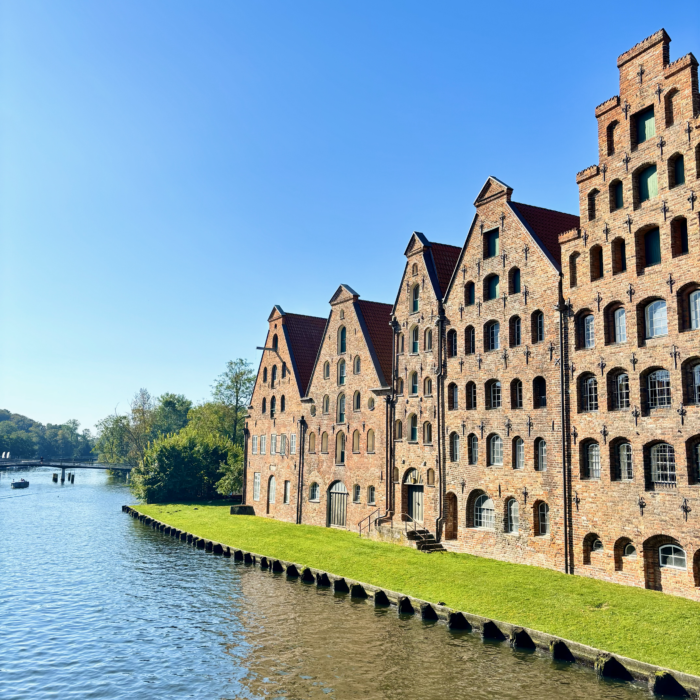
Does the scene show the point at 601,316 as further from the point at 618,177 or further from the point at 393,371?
the point at 393,371

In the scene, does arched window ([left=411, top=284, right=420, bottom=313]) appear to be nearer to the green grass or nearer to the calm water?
the green grass

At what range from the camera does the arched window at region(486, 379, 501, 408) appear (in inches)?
1314

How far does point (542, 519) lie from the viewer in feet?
99.0

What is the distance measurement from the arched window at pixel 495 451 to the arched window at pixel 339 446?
15.4 m

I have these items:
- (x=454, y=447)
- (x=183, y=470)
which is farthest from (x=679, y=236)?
(x=183, y=470)

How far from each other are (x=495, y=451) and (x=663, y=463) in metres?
9.57

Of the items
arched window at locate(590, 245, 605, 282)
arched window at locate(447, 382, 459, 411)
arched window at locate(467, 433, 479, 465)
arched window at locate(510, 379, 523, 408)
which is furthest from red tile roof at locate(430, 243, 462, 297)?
arched window at locate(590, 245, 605, 282)

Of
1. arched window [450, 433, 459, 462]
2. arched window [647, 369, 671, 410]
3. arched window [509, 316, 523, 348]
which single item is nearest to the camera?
arched window [647, 369, 671, 410]

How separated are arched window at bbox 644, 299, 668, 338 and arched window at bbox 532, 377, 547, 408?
19.6 feet

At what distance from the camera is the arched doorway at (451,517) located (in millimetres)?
35500

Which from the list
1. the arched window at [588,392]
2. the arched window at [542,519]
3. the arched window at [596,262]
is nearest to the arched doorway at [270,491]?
the arched window at [542,519]

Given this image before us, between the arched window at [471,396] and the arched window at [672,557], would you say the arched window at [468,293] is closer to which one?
the arched window at [471,396]

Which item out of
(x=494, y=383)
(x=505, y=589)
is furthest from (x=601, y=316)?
(x=505, y=589)

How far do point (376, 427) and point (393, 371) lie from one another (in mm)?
3977
